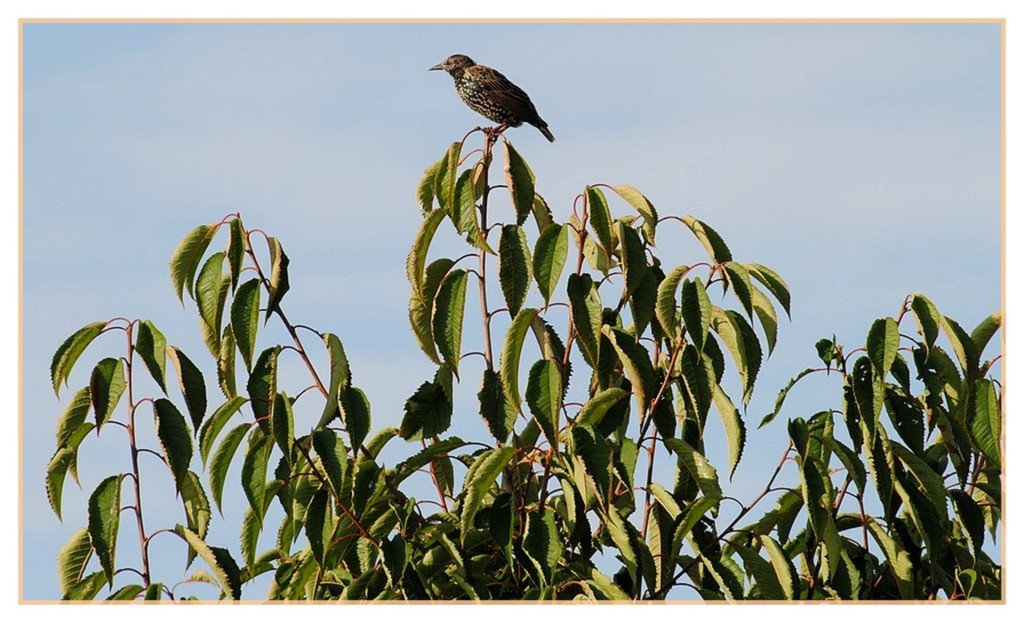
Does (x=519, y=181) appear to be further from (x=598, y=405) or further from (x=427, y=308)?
(x=598, y=405)

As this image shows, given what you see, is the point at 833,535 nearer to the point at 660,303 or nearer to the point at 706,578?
the point at 706,578

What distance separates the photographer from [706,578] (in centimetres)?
364

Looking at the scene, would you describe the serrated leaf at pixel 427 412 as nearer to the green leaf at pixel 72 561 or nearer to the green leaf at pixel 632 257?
the green leaf at pixel 632 257

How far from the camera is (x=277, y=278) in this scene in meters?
3.46

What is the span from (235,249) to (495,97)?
3816mm

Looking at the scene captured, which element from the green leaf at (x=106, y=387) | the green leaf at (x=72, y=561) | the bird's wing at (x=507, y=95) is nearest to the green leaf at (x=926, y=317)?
the green leaf at (x=106, y=387)

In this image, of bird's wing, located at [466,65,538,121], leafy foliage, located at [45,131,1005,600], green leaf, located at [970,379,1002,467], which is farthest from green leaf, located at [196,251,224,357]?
bird's wing, located at [466,65,538,121]

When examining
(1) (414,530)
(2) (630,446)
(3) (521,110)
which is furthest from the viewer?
(3) (521,110)

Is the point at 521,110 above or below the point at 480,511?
above

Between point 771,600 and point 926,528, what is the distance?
1.65 feet

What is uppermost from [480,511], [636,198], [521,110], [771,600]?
[521,110]

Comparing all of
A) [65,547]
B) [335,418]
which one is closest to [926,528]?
[335,418]

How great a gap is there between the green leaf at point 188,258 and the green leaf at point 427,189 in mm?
633

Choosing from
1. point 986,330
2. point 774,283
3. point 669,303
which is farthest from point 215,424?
point 986,330
